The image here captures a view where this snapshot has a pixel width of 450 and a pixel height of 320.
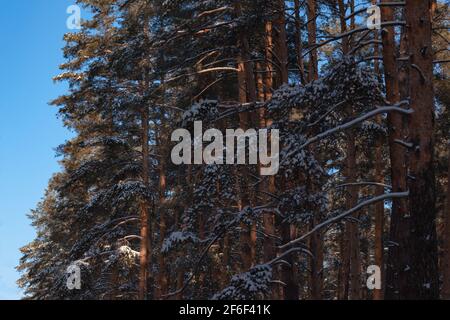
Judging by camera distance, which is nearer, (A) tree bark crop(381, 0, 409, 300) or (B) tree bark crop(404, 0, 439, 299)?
(B) tree bark crop(404, 0, 439, 299)

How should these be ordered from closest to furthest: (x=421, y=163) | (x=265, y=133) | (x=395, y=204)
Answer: (x=421, y=163)
(x=395, y=204)
(x=265, y=133)

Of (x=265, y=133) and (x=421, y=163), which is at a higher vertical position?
(x=265, y=133)

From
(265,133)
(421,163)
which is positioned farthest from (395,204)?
(265,133)

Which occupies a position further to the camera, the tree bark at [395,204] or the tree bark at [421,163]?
the tree bark at [395,204]

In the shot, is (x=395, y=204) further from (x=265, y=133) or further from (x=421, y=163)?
(x=265, y=133)

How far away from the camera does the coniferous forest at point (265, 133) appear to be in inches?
319

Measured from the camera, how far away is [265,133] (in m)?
10.6

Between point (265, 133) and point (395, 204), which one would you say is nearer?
point (395, 204)

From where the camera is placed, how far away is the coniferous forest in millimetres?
8094

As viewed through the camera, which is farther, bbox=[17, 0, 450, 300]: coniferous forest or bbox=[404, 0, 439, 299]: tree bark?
bbox=[17, 0, 450, 300]: coniferous forest

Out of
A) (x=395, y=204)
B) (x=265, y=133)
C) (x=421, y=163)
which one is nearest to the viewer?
(x=421, y=163)

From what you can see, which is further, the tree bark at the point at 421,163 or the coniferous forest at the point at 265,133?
the coniferous forest at the point at 265,133
